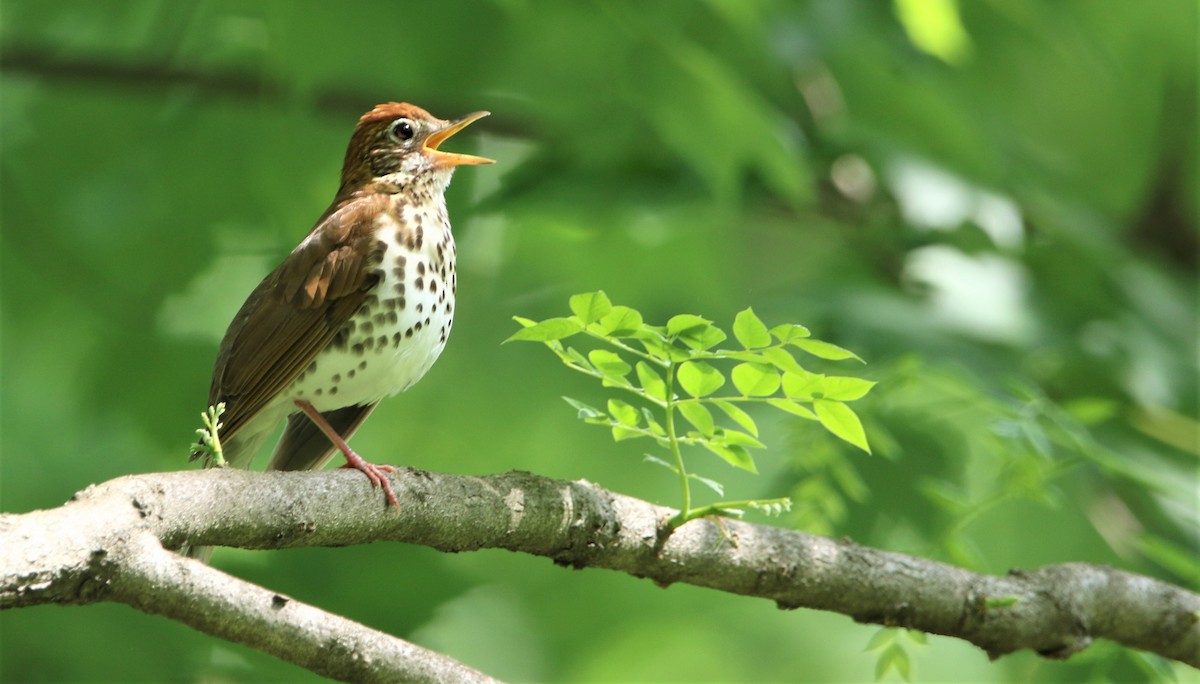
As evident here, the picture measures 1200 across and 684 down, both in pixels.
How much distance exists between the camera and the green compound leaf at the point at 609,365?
2766mm

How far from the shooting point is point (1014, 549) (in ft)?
19.4

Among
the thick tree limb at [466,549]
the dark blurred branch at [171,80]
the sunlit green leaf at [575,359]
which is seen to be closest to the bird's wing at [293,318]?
the thick tree limb at [466,549]

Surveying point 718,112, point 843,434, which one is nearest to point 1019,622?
point 843,434

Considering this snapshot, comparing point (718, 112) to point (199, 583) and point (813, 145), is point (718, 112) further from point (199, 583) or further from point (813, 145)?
point (199, 583)

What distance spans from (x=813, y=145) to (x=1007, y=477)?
2.89 m

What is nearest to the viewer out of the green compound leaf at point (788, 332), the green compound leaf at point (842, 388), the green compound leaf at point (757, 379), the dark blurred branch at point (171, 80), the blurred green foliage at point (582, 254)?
the green compound leaf at point (788, 332)

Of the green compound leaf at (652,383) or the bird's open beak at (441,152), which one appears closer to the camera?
the green compound leaf at (652,383)

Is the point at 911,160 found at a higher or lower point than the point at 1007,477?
higher

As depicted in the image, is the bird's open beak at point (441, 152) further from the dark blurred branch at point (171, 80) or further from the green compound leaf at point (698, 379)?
the green compound leaf at point (698, 379)

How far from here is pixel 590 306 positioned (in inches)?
102

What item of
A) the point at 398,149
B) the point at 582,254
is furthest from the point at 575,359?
the point at 582,254

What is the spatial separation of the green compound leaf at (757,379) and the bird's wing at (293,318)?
1414 mm

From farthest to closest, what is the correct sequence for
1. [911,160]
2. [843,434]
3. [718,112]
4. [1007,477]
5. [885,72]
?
[885,72], [911,160], [718,112], [1007,477], [843,434]

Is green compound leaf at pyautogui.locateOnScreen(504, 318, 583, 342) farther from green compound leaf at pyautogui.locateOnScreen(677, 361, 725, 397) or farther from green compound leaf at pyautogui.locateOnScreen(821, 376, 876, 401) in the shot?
green compound leaf at pyautogui.locateOnScreen(821, 376, 876, 401)
